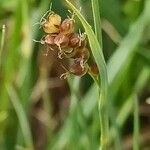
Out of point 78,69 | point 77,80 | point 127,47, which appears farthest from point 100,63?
point 127,47

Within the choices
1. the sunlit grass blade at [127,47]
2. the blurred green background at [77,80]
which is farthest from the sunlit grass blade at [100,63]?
the sunlit grass blade at [127,47]

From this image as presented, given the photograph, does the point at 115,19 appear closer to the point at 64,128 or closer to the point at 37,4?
the point at 37,4

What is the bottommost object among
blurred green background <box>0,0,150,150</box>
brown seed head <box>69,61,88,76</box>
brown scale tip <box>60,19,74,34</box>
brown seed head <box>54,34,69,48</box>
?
blurred green background <box>0,0,150,150</box>

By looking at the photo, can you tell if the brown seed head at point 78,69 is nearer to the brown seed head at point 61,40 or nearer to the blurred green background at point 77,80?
the brown seed head at point 61,40

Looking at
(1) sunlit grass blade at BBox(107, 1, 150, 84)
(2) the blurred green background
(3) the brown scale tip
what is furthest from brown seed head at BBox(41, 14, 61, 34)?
(1) sunlit grass blade at BBox(107, 1, 150, 84)

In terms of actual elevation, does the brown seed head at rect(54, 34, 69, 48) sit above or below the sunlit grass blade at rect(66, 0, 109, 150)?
above

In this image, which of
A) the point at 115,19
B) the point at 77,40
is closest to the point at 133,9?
the point at 115,19

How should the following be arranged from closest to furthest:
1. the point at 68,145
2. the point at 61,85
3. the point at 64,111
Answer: the point at 68,145, the point at 64,111, the point at 61,85

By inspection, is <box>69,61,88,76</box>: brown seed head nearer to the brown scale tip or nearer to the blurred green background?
the brown scale tip
